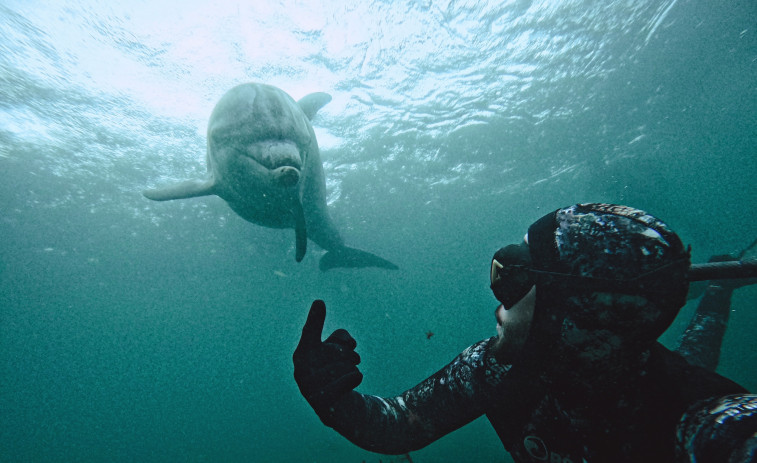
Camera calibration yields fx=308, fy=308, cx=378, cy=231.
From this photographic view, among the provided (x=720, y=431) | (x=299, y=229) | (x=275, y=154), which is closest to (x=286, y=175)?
(x=275, y=154)

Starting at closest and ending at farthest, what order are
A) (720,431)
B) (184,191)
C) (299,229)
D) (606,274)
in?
(720,431)
(606,274)
(299,229)
(184,191)

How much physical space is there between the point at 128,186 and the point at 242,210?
12.2 metres

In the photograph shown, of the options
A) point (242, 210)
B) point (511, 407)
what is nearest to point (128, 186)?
point (242, 210)

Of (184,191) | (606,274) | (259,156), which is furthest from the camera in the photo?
(184,191)

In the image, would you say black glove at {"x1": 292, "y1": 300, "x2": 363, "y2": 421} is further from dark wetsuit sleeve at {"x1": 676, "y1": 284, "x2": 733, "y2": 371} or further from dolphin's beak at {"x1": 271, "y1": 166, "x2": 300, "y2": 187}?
dark wetsuit sleeve at {"x1": 676, "y1": 284, "x2": 733, "y2": 371}

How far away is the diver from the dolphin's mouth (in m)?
3.65

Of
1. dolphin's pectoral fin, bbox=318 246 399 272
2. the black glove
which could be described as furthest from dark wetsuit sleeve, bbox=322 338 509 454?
dolphin's pectoral fin, bbox=318 246 399 272

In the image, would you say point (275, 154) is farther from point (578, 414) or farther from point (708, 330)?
point (708, 330)

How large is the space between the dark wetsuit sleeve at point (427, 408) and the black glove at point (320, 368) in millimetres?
259

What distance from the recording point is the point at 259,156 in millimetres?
5203

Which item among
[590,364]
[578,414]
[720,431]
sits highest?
[590,364]

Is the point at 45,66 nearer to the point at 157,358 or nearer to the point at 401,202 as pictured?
the point at 401,202

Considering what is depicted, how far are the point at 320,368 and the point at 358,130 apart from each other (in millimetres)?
13079

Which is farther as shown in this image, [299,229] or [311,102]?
[311,102]
